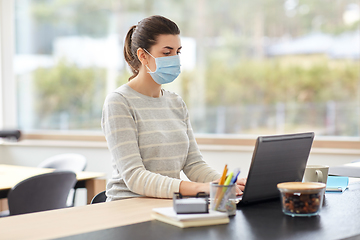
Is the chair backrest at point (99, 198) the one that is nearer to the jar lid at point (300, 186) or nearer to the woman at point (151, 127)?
the woman at point (151, 127)

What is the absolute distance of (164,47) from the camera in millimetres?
1730

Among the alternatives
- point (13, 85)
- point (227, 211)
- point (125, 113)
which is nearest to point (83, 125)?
point (13, 85)

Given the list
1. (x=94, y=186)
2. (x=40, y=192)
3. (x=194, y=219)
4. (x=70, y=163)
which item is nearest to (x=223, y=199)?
(x=194, y=219)

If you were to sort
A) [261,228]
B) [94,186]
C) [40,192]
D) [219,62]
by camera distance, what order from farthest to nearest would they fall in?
[219,62] < [94,186] < [40,192] < [261,228]

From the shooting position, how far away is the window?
370cm

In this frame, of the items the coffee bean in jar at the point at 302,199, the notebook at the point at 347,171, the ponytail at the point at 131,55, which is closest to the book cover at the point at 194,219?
the coffee bean in jar at the point at 302,199

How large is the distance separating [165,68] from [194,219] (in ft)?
2.65

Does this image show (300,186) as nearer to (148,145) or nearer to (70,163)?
(148,145)

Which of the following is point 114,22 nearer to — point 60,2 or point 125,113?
point 60,2

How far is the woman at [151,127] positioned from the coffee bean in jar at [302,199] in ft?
1.09

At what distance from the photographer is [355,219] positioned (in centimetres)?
115

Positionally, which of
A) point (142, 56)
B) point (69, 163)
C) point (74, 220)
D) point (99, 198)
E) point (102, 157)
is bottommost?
point (102, 157)

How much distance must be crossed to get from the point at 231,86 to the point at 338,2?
3.66 ft

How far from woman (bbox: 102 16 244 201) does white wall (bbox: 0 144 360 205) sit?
1911 mm
